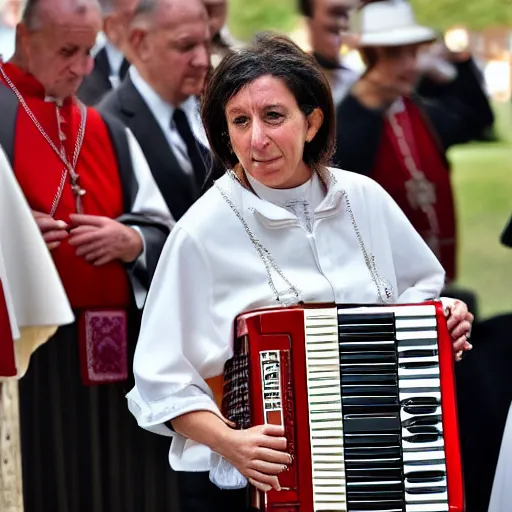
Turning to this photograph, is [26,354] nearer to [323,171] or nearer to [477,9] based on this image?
[323,171]

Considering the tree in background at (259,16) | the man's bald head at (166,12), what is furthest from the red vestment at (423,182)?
the man's bald head at (166,12)

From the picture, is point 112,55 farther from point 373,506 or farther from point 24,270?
point 373,506

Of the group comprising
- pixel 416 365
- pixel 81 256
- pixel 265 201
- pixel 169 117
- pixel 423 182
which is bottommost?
pixel 416 365

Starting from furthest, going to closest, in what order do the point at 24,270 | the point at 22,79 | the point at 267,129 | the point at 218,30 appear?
1. the point at 218,30
2. the point at 22,79
3. the point at 24,270
4. the point at 267,129

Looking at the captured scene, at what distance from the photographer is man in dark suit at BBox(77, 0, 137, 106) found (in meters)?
4.31

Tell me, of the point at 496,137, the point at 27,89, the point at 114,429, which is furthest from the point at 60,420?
the point at 496,137

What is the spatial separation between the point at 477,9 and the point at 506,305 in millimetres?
1150

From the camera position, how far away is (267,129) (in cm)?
313

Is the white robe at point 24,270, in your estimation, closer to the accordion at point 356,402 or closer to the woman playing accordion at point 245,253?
the woman playing accordion at point 245,253

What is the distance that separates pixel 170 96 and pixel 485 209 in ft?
4.25

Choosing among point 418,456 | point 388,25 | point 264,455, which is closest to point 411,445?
point 418,456

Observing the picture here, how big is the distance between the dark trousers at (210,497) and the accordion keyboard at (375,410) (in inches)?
14.9

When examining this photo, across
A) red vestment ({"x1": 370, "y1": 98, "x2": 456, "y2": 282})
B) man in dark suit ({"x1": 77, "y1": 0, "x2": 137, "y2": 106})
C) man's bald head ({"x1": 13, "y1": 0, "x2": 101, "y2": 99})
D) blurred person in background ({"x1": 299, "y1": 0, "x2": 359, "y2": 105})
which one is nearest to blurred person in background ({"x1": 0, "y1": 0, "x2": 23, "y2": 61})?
man's bald head ({"x1": 13, "y1": 0, "x2": 101, "y2": 99})

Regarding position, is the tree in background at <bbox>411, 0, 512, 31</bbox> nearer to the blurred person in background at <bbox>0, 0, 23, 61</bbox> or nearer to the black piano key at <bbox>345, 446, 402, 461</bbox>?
the blurred person in background at <bbox>0, 0, 23, 61</bbox>
